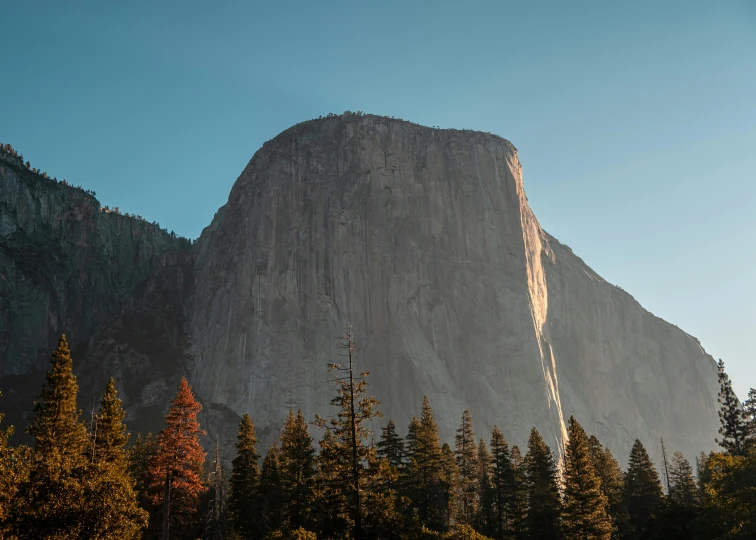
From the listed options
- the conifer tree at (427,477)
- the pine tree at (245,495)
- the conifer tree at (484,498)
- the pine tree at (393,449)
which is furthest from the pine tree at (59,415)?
the conifer tree at (484,498)

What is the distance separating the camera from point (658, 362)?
179625mm

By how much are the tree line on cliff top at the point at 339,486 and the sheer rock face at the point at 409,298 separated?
62334mm

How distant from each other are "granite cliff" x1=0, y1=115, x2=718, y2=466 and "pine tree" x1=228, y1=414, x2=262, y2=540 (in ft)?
→ 236

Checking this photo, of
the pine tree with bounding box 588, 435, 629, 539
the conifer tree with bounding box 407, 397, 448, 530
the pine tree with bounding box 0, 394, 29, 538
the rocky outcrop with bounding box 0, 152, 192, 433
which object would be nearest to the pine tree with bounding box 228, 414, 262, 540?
the conifer tree with bounding box 407, 397, 448, 530

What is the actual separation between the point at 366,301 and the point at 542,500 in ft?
290

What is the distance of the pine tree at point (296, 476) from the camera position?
48.9 meters

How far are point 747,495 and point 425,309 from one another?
104 meters

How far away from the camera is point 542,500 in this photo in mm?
55781

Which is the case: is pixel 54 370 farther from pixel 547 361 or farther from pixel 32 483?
pixel 547 361

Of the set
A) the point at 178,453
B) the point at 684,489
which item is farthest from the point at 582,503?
the point at 684,489

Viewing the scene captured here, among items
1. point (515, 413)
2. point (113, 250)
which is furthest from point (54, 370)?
point (113, 250)

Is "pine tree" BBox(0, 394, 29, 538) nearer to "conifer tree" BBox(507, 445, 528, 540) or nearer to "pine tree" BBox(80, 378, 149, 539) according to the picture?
"pine tree" BBox(80, 378, 149, 539)

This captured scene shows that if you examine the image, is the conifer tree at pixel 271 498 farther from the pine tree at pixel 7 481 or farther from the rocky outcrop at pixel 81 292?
the rocky outcrop at pixel 81 292

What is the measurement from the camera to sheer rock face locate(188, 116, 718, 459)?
133375 mm
